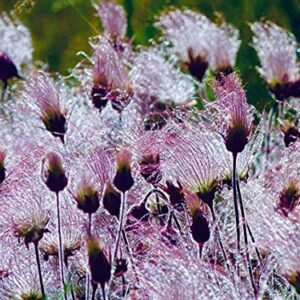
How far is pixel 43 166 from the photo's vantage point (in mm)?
1655

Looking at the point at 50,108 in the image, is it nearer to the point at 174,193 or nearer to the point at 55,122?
the point at 55,122

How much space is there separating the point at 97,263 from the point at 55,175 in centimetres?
18

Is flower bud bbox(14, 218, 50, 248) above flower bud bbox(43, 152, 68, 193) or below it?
below

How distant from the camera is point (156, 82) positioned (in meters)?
2.45

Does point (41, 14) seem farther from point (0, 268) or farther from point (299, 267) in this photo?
point (299, 267)

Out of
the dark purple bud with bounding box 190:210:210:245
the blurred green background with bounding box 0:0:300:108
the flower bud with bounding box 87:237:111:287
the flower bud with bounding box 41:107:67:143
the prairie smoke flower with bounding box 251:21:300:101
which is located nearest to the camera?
A: the flower bud with bounding box 87:237:111:287

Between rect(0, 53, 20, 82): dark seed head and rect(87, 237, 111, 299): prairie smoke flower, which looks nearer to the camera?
rect(87, 237, 111, 299): prairie smoke flower

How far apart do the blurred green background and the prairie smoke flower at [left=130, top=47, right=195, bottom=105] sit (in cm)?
144

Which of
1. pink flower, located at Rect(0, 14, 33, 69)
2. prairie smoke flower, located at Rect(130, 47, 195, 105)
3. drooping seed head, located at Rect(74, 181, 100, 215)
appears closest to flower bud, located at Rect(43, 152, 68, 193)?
drooping seed head, located at Rect(74, 181, 100, 215)

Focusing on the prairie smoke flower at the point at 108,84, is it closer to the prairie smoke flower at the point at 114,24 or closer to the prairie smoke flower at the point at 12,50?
the prairie smoke flower at the point at 12,50

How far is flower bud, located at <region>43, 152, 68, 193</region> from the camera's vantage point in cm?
162

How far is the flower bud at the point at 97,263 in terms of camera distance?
150 cm

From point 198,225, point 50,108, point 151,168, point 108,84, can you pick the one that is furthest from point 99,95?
point 198,225

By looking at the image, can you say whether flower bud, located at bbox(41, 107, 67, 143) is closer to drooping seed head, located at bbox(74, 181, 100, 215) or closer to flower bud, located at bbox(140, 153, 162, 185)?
flower bud, located at bbox(140, 153, 162, 185)
